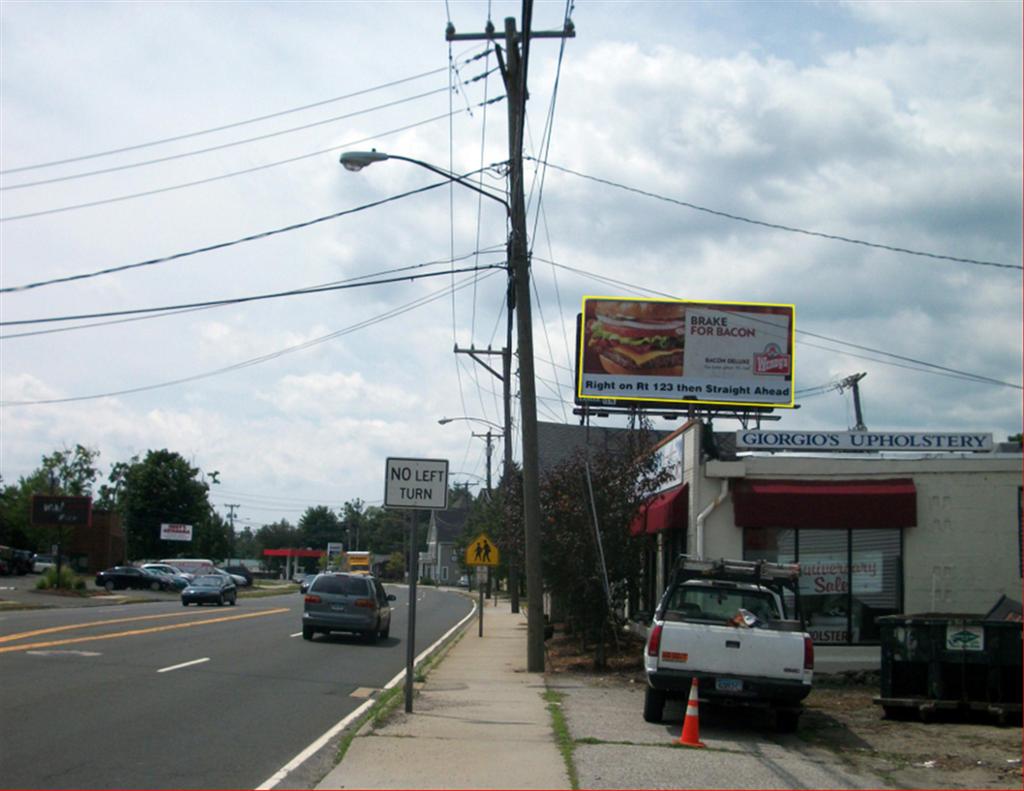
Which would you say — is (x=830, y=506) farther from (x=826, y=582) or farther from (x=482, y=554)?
(x=482, y=554)

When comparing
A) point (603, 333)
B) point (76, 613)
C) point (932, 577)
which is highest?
point (603, 333)

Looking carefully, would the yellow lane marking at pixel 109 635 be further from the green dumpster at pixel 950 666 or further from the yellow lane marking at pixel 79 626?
the green dumpster at pixel 950 666

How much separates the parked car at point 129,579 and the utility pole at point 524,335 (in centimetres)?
4358

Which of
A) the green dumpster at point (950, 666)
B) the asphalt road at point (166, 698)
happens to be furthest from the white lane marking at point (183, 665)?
the green dumpster at point (950, 666)

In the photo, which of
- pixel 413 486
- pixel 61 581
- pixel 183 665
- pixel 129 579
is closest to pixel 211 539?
pixel 129 579

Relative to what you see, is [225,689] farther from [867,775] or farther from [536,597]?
[867,775]

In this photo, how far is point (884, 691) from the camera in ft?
48.6

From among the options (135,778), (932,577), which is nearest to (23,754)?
(135,778)

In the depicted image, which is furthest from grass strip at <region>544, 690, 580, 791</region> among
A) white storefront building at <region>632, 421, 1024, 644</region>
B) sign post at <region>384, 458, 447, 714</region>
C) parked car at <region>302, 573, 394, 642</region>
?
parked car at <region>302, 573, 394, 642</region>

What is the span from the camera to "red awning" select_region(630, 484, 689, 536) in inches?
859

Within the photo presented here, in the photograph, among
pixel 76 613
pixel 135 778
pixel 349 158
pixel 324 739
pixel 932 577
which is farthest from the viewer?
pixel 76 613

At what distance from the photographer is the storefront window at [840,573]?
1977 cm

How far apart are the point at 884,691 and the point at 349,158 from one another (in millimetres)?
10767

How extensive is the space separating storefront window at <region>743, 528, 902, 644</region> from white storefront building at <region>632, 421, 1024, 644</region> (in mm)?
18
